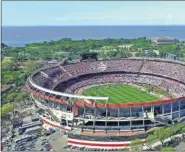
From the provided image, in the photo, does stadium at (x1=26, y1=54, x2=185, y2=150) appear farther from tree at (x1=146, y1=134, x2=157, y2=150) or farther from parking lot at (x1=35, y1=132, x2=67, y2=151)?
tree at (x1=146, y1=134, x2=157, y2=150)

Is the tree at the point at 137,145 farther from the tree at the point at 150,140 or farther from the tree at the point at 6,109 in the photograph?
the tree at the point at 6,109

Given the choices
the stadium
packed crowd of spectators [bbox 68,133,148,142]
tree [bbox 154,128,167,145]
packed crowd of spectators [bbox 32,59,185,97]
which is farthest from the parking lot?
packed crowd of spectators [bbox 32,59,185,97]

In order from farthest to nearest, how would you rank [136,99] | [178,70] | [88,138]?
[178,70] → [136,99] → [88,138]

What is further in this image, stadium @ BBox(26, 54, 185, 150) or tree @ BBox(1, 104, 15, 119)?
tree @ BBox(1, 104, 15, 119)

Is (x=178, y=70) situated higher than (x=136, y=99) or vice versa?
(x=178, y=70)

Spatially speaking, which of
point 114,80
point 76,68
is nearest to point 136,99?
point 114,80

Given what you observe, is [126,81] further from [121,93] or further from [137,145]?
[137,145]

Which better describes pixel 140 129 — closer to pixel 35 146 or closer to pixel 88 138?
pixel 88 138
